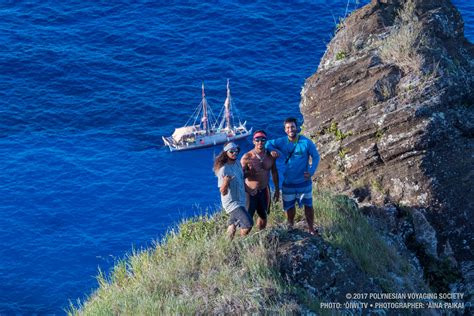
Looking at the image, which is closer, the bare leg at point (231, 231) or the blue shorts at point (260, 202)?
the bare leg at point (231, 231)

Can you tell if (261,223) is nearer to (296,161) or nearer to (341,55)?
(296,161)

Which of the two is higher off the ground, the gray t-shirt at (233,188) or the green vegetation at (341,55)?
the green vegetation at (341,55)

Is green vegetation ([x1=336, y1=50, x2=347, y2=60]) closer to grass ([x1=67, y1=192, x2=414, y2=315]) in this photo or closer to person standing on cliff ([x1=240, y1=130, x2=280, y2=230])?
grass ([x1=67, y1=192, x2=414, y2=315])

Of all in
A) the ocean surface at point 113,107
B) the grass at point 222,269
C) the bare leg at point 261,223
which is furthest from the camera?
the ocean surface at point 113,107

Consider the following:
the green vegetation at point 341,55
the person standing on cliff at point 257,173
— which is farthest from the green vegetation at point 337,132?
the person standing on cliff at point 257,173

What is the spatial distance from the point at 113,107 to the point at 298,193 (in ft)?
150

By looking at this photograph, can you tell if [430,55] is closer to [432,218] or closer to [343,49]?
[343,49]

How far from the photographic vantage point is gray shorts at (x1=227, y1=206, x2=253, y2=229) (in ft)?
35.2

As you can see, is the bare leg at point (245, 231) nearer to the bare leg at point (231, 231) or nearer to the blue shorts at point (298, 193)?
the bare leg at point (231, 231)

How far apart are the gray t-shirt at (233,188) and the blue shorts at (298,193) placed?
0.89 m

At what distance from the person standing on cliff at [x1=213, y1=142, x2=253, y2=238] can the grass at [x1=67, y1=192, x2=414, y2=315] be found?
358mm

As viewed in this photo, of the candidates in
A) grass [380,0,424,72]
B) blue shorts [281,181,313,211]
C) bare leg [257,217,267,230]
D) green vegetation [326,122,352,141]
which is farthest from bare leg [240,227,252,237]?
grass [380,0,424,72]

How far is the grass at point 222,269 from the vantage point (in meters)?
8.59

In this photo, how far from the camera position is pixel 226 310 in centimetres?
841
